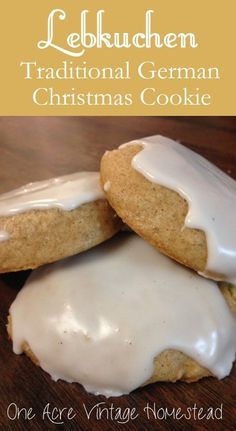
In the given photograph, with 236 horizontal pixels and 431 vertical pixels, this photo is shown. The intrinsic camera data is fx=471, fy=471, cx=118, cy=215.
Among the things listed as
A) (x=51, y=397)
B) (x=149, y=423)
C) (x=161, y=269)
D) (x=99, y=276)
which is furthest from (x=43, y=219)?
(x=149, y=423)

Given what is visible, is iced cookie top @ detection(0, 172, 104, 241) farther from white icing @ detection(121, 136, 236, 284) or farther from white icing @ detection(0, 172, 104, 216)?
white icing @ detection(121, 136, 236, 284)

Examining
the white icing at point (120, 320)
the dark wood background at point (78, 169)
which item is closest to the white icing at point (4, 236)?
the white icing at point (120, 320)

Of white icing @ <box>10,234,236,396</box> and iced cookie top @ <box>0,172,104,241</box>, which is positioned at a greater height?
iced cookie top @ <box>0,172,104,241</box>

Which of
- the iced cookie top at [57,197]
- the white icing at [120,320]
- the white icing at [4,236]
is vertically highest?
the iced cookie top at [57,197]

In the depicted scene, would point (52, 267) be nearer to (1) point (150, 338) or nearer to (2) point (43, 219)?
(2) point (43, 219)

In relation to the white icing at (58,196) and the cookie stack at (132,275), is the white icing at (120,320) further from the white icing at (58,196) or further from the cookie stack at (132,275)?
the white icing at (58,196)

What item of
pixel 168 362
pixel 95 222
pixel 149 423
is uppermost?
pixel 95 222

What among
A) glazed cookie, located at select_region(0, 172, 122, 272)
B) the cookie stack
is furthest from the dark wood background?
glazed cookie, located at select_region(0, 172, 122, 272)
